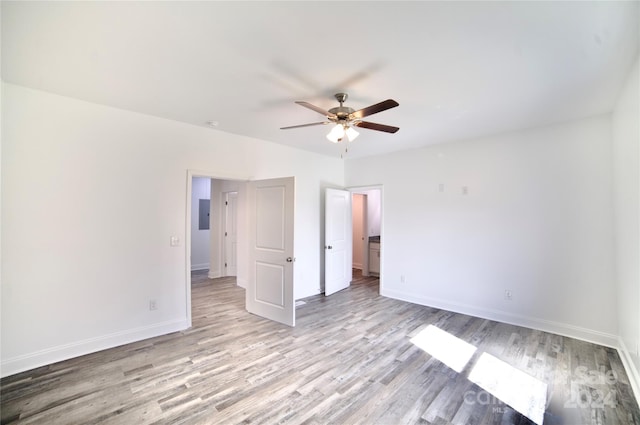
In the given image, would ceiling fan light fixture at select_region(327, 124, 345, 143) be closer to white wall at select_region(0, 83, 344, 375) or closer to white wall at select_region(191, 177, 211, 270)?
white wall at select_region(0, 83, 344, 375)

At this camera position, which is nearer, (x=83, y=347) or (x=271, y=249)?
(x=83, y=347)

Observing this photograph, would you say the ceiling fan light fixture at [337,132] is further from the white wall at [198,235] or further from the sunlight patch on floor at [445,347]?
the white wall at [198,235]

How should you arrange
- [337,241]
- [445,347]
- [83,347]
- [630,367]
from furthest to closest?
[337,241], [445,347], [83,347], [630,367]

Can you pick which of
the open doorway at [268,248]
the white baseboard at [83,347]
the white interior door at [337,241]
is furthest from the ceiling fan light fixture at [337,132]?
the white baseboard at [83,347]

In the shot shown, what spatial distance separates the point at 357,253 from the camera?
802 centimetres

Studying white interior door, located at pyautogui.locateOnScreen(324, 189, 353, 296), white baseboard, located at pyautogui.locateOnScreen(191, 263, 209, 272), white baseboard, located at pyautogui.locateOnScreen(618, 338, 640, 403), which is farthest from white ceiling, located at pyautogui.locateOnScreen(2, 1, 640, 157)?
white baseboard, located at pyautogui.locateOnScreen(191, 263, 209, 272)

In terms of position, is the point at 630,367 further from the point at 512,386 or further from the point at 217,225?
the point at 217,225

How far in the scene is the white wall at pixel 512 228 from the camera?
3.38m

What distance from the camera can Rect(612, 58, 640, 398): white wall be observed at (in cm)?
238

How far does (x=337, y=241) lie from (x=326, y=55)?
159 inches

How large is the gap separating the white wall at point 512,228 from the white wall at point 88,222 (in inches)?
139

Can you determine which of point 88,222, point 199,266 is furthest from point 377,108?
point 199,266

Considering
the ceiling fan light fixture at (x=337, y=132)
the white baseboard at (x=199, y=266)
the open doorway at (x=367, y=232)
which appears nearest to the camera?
the ceiling fan light fixture at (x=337, y=132)

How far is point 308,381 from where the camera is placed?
257 centimetres
